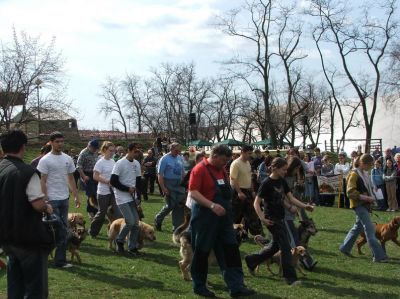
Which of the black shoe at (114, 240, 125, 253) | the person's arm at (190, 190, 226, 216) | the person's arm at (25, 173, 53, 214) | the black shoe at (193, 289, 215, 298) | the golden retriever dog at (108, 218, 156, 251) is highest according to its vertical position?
the person's arm at (25, 173, 53, 214)

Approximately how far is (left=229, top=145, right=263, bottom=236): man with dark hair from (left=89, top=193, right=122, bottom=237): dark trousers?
89.5 inches

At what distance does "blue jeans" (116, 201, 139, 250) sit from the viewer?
29.0ft

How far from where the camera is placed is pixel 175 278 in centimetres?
757

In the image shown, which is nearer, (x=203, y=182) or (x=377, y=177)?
(x=203, y=182)

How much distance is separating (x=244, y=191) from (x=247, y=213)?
509mm

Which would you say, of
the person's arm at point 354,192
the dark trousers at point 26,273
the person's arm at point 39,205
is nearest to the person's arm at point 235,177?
the person's arm at point 354,192

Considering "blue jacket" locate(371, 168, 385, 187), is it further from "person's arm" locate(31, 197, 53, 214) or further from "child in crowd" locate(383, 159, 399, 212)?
"person's arm" locate(31, 197, 53, 214)

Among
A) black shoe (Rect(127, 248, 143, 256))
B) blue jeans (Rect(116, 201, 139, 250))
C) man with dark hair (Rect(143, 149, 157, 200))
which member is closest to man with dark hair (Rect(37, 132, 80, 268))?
blue jeans (Rect(116, 201, 139, 250))

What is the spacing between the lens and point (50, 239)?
471 centimetres

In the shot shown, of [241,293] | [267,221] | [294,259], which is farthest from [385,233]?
[241,293]

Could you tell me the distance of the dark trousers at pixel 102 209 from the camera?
10336 mm

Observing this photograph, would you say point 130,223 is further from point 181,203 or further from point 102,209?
point 181,203

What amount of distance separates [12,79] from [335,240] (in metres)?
23.2

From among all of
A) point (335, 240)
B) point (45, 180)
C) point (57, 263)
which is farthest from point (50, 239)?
point (335, 240)
